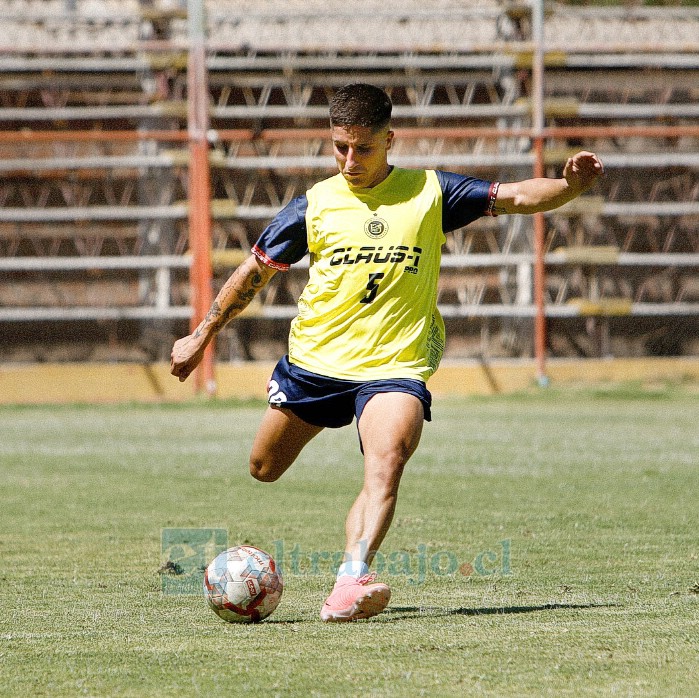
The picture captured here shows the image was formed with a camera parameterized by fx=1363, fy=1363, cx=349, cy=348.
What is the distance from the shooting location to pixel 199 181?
2003 cm

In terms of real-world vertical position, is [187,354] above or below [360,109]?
below

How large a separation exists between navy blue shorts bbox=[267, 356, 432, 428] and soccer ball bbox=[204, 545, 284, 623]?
873 mm

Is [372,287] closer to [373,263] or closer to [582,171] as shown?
[373,263]

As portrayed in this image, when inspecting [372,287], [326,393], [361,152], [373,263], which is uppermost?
[361,152]

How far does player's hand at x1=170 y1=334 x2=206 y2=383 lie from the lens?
241 inches

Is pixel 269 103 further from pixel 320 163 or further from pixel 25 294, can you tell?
pixel 25 294

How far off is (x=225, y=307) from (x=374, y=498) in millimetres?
1285

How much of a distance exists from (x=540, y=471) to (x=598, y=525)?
280 cm

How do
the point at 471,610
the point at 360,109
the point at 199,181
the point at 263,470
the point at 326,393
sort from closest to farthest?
the point at 471,610
the point at 360,109
the point at 326,393
the point at 263,470
the point at 199,181

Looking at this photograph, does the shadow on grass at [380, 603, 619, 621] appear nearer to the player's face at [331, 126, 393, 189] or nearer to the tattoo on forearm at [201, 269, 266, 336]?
the tattoo on forearm at [201, 269, 266, 336]

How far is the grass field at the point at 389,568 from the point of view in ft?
14.2

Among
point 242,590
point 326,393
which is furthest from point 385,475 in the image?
point 242,590

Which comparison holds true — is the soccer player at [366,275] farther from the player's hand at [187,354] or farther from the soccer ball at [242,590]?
the soccer ball at [242,590]

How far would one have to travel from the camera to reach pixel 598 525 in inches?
312
